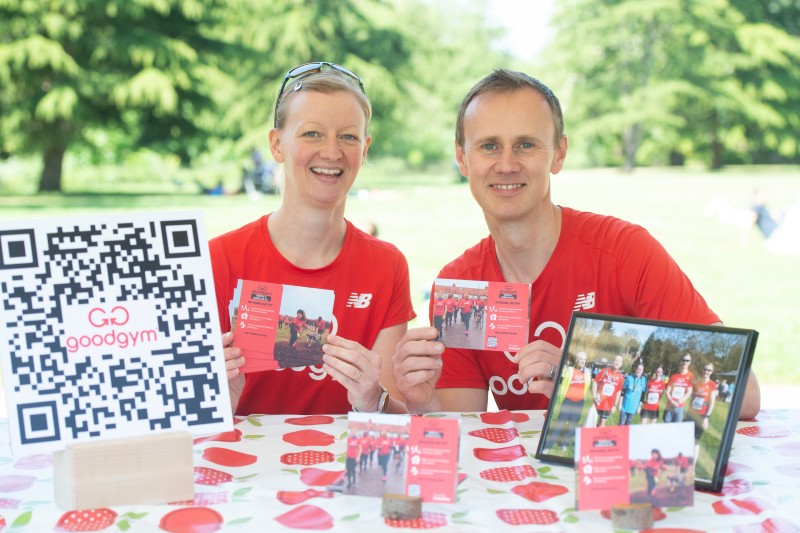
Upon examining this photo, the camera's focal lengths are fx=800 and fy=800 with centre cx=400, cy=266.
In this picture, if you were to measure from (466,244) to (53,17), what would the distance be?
11.4 m

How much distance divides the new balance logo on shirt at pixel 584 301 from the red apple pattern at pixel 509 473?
2.39 ft

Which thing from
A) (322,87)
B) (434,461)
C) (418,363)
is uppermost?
(322,87)

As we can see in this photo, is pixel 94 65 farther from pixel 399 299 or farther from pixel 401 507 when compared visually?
pixel 401 507

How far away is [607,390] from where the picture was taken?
61.3 inches

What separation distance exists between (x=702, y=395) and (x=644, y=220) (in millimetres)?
12398

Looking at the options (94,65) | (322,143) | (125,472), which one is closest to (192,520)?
(125,472)

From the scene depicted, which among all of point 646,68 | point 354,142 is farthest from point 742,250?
point 646,68

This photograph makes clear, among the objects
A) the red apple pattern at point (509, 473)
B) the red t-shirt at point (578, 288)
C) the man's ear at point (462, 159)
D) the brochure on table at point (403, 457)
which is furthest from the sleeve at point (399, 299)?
the brochure on table at point (403, 457)

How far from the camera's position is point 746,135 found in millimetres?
30203

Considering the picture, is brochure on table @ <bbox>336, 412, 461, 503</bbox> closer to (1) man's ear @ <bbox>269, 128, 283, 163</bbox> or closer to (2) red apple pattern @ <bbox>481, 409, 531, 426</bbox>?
(2) red apple pattern @ <bbox>481, 409, 531, 426</bbox>

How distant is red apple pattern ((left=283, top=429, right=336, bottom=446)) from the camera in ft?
5.60

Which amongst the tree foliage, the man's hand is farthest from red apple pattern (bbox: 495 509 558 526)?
the tree foliage

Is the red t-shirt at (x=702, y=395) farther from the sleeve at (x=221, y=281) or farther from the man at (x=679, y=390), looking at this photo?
the sleeve at (x=221, y=281)

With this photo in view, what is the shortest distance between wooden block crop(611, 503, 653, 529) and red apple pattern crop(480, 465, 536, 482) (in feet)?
0.81
